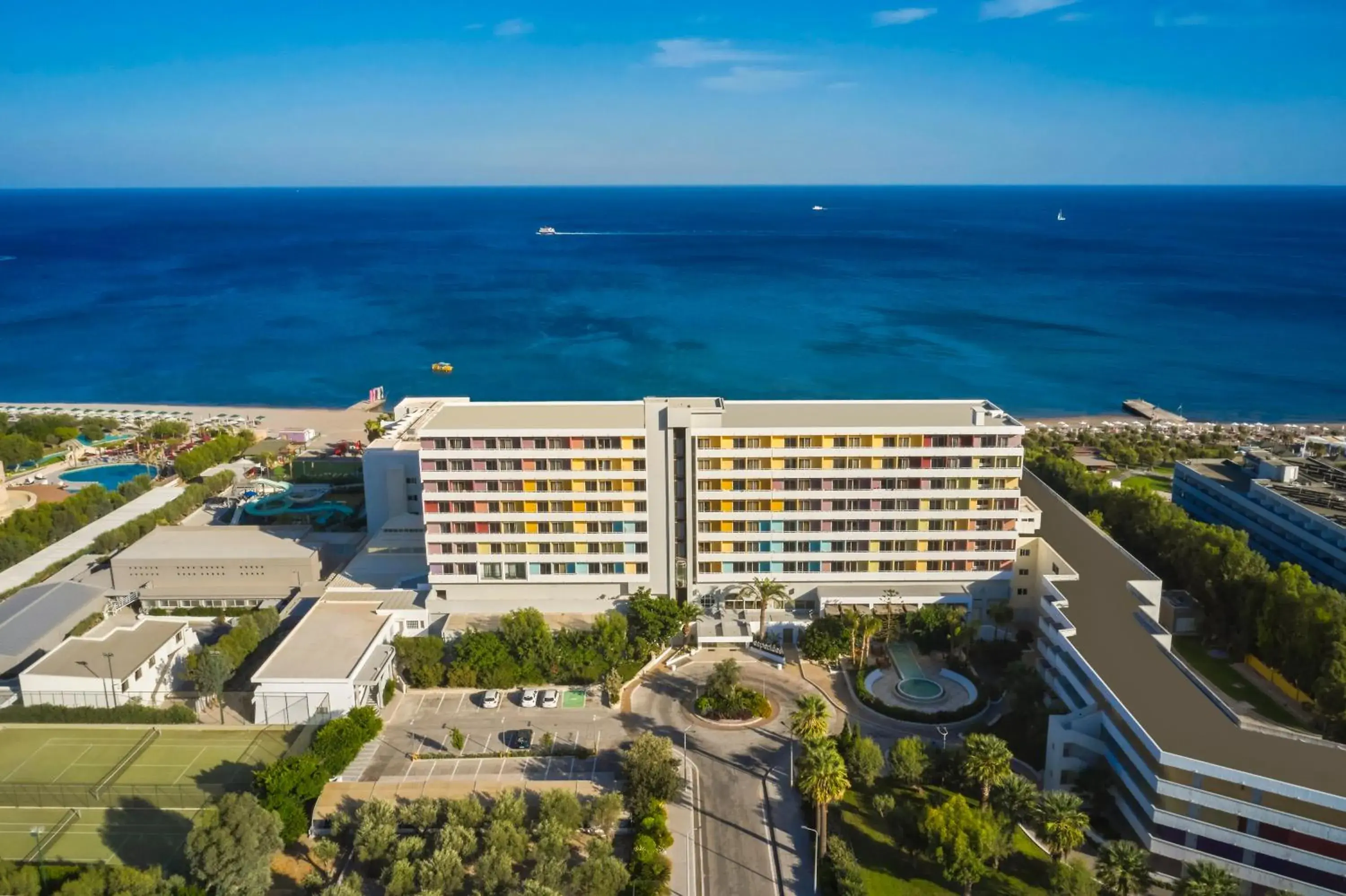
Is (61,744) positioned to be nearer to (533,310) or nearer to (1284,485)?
(1284,485)

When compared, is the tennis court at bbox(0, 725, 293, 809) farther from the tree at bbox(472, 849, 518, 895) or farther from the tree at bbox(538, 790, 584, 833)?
the tree at bbox(538, 790, 584, 833)

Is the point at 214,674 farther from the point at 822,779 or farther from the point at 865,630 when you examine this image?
the point at 865,630

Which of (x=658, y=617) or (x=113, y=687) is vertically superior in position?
A: (x=658, y=617)

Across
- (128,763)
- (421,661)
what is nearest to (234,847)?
(128,763)

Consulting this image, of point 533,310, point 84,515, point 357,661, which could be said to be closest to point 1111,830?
point 357,661

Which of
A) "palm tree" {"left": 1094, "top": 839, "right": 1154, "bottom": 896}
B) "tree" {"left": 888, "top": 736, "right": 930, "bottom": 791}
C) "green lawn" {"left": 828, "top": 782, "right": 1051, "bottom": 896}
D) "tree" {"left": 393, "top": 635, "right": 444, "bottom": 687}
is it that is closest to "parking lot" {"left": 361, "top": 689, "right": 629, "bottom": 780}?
"tree" {"left": 393, "top": 635, "right": 444, "bottom": 687}

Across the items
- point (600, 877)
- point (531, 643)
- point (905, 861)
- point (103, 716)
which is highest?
point (531, 643)
